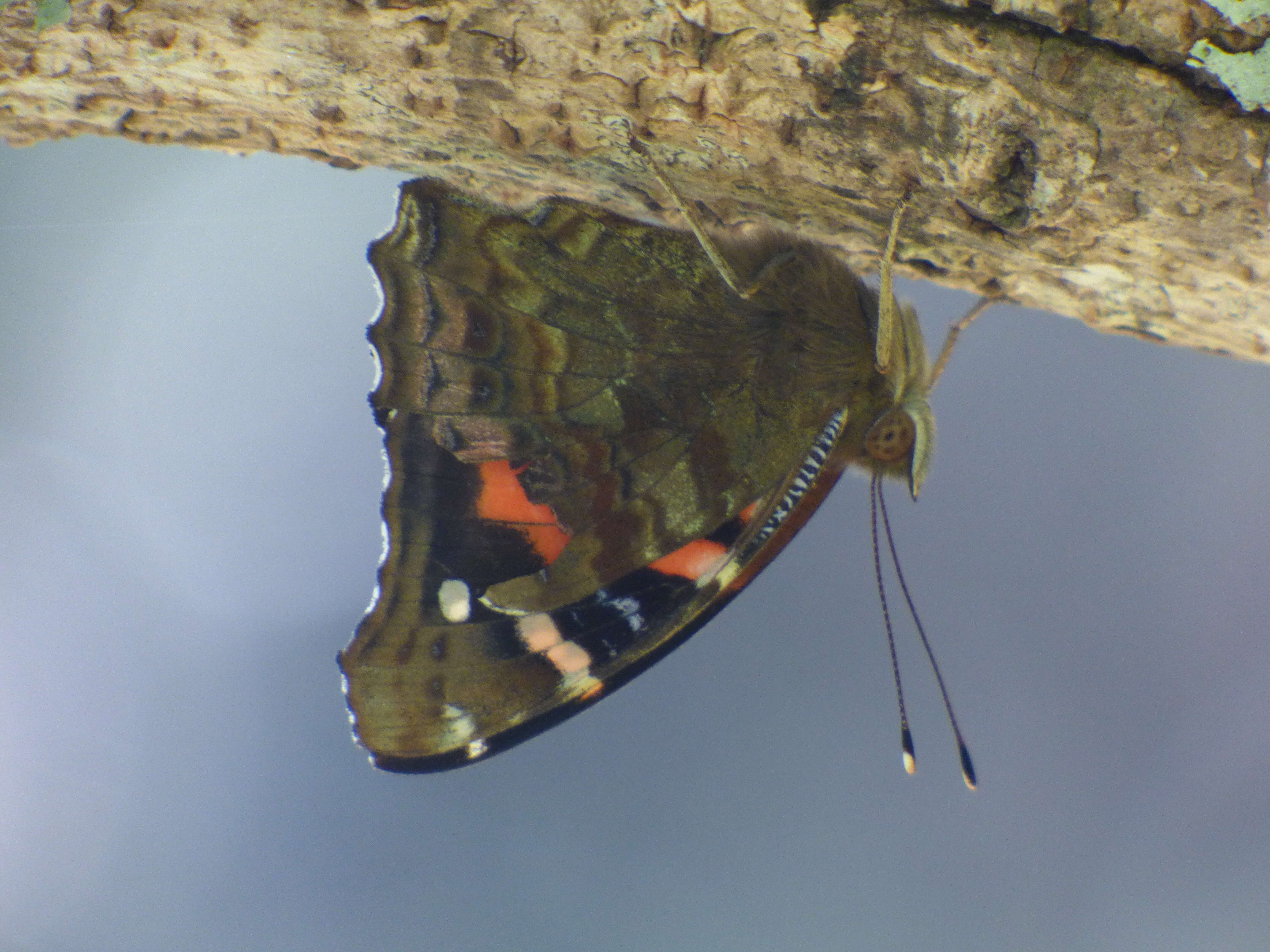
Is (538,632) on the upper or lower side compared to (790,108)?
lower

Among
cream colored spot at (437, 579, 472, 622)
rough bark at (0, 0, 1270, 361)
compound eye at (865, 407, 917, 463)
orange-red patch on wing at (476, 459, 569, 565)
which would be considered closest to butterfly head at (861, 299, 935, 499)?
compound eye at (865, 407, 917, 463)

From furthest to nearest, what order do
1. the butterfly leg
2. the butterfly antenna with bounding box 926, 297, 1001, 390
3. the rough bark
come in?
1. the butterfly antenna with bounding box 926, 297, 1001, 390
2. the butterfly leg
3. the rough bark

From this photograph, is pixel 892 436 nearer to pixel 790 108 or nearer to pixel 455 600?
pixel 790 108

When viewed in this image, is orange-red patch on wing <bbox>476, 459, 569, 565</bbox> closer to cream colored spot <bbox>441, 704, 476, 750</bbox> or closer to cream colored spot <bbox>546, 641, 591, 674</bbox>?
cream colored spot <bbox>546, 641, 591, 674</bbox>

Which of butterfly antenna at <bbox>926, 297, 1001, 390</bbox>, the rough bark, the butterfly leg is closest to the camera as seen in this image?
the rough bark

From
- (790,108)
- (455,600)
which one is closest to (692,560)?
(455,600)

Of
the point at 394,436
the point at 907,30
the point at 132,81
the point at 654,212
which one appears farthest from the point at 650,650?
the point at 132,81

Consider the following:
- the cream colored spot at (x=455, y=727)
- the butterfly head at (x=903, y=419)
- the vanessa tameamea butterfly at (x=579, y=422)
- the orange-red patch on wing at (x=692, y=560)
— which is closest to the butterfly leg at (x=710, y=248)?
the vanessa tameamea butterfly at (x=579, y=422)
